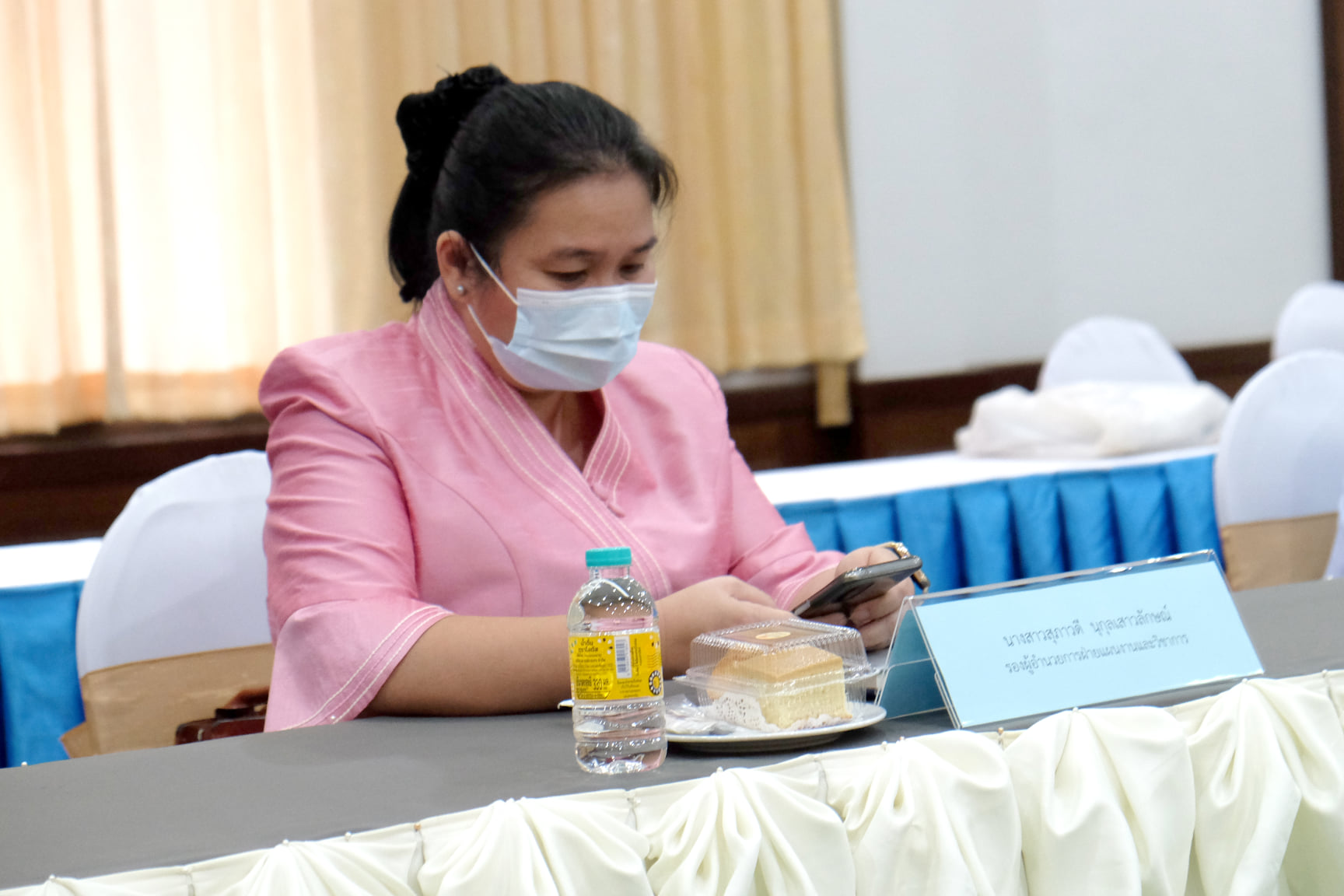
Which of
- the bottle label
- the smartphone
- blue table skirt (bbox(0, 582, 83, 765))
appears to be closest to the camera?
the bottle label

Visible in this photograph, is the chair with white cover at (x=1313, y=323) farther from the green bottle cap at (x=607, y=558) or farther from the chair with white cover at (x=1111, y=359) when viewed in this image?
the green bottle cap at (x=607, y=558)

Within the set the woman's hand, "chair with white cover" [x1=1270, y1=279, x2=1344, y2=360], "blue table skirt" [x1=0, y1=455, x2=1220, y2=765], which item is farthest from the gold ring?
"chair with white cover" [x1=1270, y1=279, x2=1344, y2=360]

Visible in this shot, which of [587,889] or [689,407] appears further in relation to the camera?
[689,407]

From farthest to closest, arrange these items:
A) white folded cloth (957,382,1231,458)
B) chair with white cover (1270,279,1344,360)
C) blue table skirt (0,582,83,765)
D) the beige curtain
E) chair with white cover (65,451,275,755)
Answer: chair with white cover (1270,279,1344,360) → the beige curtain → white folded cloth (957,382,1231,458) → blue table skirt (0,582,83,765) → chair with white cover (65,451,275,755)

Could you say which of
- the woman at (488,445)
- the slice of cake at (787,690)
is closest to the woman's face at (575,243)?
the woman at (488,445)

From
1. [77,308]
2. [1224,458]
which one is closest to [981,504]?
[1224,458]

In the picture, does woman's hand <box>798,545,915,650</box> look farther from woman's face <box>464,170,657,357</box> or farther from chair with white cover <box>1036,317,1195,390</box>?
chair with white cover <box>1036,317,1195,390</box>

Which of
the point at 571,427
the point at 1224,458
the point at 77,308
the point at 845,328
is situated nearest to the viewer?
the point at 571,427

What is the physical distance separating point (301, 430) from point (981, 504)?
1.81 meters

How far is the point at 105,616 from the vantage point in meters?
1.53

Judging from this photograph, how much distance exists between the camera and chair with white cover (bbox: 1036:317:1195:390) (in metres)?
3.68

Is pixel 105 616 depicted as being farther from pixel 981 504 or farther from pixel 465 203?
pixel 981 504

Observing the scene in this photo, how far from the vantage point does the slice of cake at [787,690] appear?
0.85 meters

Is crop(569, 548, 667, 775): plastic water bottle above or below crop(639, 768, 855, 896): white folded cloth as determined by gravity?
above
